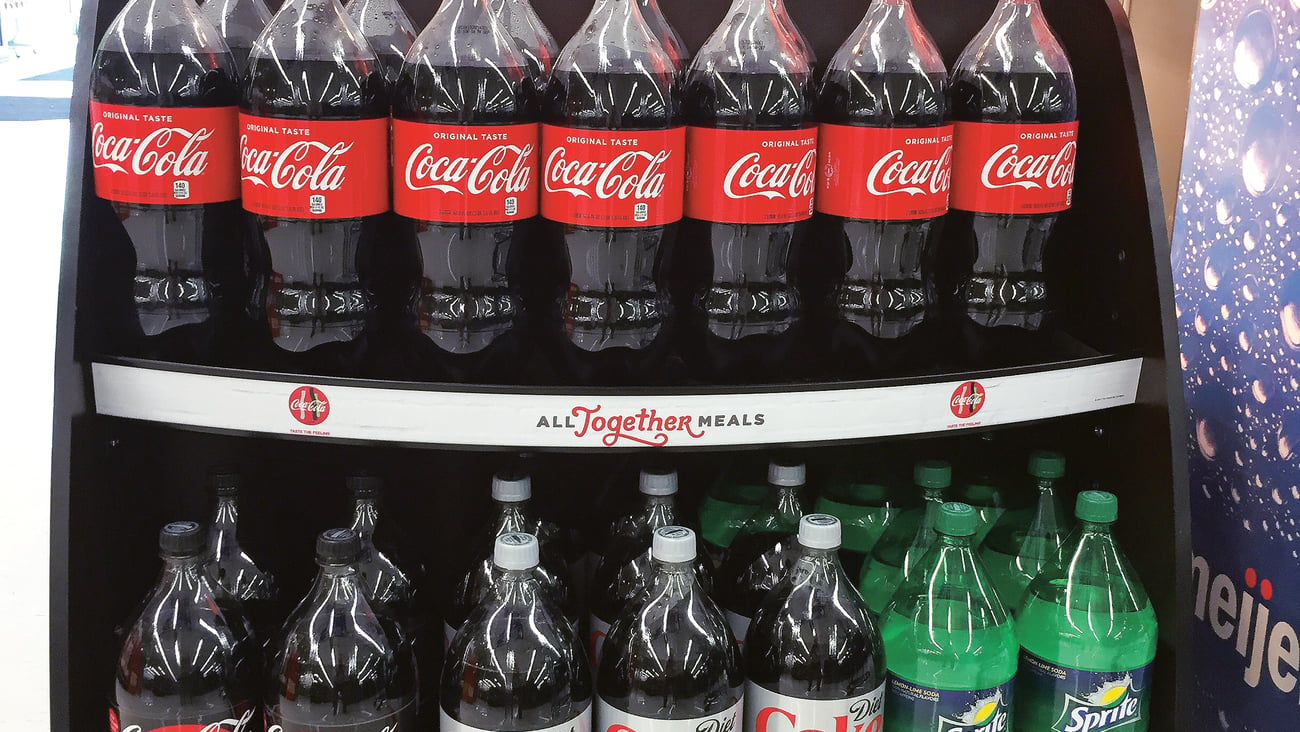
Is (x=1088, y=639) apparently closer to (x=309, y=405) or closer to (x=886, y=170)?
(x=886, y=170)

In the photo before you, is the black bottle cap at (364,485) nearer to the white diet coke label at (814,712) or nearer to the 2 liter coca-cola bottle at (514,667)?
the 2 liter coca-cola bottle at (514,667)

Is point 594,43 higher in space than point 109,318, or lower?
A: higher

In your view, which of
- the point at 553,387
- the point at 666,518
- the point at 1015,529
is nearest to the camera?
the point at 553,387

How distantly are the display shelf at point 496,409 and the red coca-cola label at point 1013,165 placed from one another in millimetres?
301

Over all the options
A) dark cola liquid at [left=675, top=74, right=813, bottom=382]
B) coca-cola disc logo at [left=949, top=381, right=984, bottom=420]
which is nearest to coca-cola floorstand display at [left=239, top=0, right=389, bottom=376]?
dark cola liquid at [left=675, top=74, right=813, bottom=382]

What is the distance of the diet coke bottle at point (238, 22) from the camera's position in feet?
5.29

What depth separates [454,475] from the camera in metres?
1.84

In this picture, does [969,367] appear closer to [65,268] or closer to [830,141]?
[830,141]

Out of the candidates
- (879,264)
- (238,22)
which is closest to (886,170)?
(879,264)

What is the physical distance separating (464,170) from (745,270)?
0.43 m

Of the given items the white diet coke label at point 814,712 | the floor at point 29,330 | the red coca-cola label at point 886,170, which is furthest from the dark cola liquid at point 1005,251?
the floor at point 29,330

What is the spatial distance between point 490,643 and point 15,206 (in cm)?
616

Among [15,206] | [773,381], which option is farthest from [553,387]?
[15,206]

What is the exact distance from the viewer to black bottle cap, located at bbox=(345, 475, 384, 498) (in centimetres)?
159
